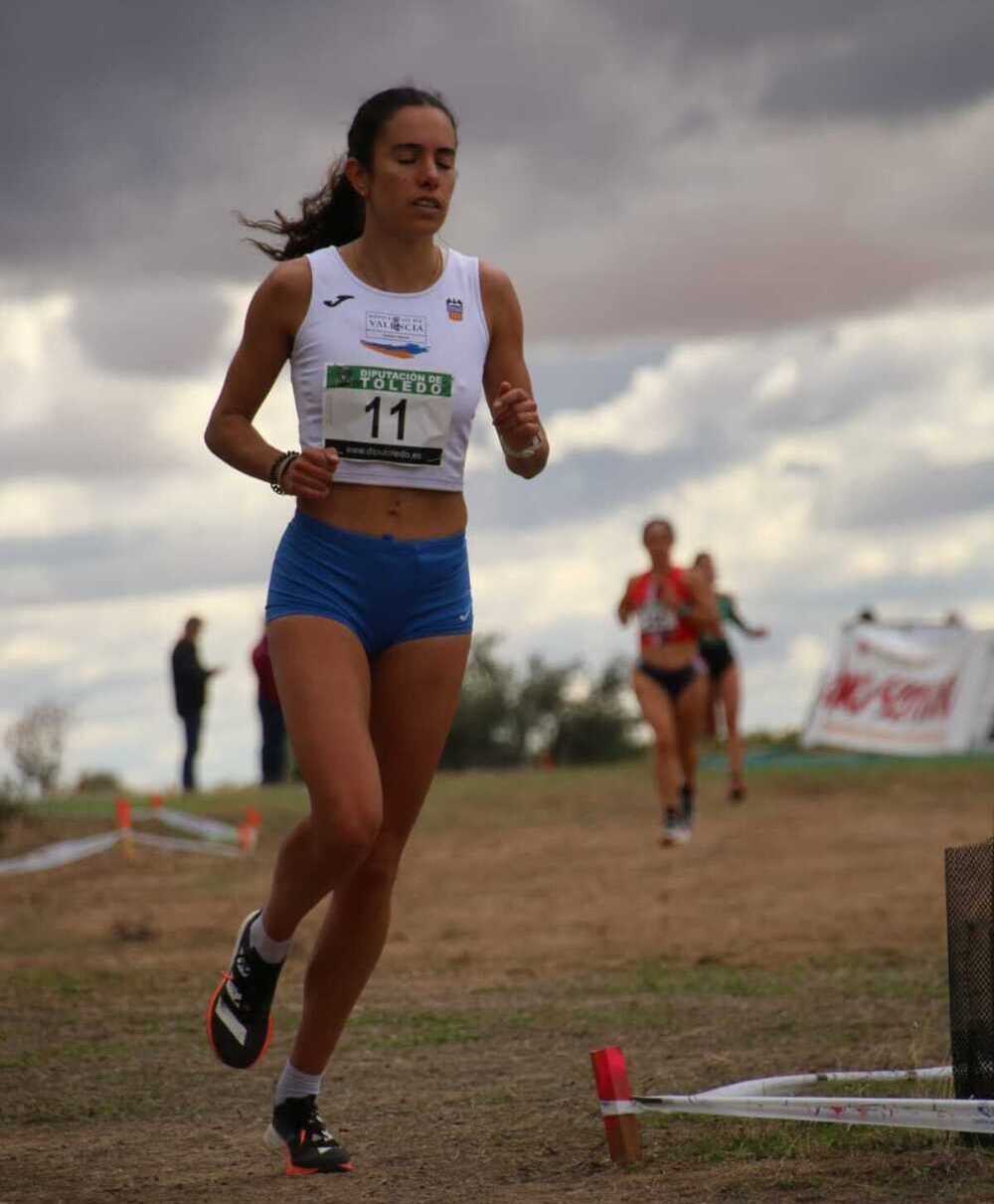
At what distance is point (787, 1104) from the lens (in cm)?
529

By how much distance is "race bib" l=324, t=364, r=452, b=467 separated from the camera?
17.0 feet

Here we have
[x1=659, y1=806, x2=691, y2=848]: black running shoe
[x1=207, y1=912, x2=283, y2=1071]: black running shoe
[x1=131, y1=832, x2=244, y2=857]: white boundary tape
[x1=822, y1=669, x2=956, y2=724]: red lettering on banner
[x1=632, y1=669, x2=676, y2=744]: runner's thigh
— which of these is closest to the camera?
[x1=207, y1=912, x2=283, y2=1071]: black running shoe

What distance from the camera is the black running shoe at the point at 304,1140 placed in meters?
5.51

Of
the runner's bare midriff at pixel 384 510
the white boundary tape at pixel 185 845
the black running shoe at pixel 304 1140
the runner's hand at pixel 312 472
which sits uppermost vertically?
the runner's hand at pixel 312 472

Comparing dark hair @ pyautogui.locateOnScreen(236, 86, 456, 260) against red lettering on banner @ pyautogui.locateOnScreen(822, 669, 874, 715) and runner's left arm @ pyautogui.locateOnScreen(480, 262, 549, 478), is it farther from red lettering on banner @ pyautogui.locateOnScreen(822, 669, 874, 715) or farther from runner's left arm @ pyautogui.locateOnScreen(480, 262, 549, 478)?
red lettering on banner @ pyautogui.locateOnScreen(822, 669, 874, 715)

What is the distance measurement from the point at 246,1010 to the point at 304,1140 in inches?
14.5

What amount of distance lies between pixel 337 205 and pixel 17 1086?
132 inches

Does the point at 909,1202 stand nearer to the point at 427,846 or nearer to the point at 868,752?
the point at 427,846

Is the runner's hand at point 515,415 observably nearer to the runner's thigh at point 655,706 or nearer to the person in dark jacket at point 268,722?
the runner's thigh at point 655,706

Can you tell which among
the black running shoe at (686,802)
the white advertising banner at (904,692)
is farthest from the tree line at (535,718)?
the black running shoe at (686,802)

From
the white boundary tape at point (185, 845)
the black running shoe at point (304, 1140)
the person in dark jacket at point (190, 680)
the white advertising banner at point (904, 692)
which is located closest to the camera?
the black running shoe at point (304, 1140)

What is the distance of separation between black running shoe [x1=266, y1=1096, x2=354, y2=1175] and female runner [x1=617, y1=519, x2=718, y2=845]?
10.0 meters

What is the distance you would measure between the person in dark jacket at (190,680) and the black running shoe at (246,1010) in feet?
53.8

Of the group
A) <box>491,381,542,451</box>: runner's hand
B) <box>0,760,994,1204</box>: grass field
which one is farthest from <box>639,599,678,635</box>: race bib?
<box>491,381,542,451</box>: runner's hand
